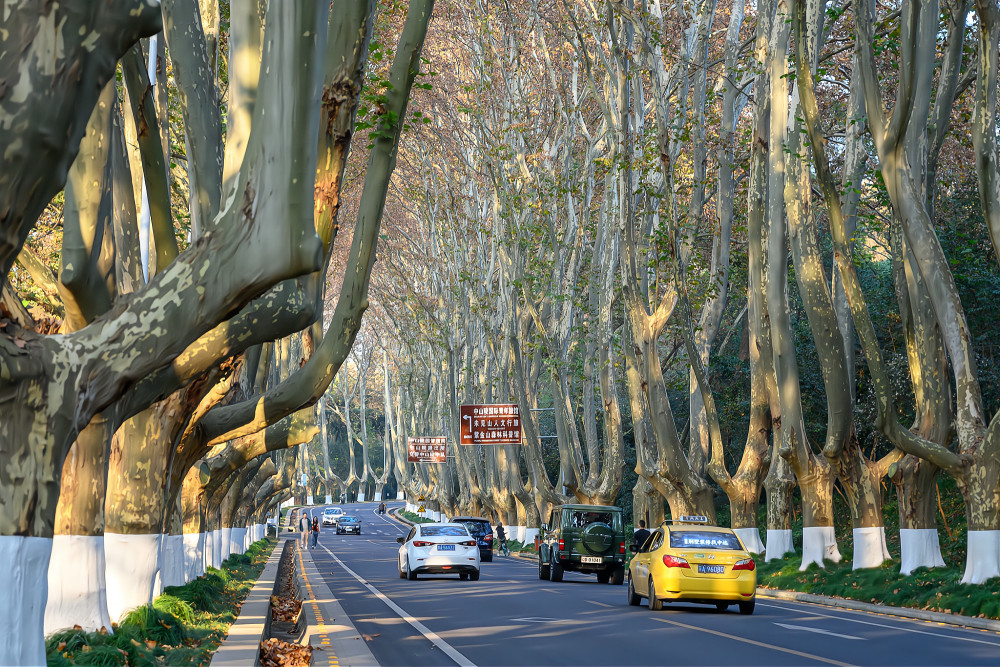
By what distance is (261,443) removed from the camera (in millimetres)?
20891

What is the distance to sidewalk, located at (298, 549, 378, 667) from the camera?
40.0 feet

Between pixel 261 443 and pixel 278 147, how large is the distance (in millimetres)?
13650

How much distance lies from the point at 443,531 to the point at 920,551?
42.0 feet

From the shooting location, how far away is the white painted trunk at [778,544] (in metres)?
26.2

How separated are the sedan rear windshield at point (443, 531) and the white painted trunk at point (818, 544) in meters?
9.15

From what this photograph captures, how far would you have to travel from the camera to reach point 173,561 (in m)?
18.2

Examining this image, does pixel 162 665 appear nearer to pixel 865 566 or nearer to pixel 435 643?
pixel 435 643

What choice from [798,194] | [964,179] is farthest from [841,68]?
[798,194]

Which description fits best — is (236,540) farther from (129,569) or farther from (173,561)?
(129,569)

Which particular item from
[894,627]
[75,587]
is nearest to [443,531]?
[894,627]

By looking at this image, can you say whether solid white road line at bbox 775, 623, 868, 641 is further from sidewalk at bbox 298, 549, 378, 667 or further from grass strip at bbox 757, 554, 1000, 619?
sidewalk at bbox 298, 549, 378, 667

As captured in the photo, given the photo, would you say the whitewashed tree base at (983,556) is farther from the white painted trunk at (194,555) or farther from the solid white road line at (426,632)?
the white painted trunk at (194,555)

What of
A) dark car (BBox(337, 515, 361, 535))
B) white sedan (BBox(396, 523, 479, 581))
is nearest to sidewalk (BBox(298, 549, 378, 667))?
white sedan (BBox(396, 523, 479, 581))

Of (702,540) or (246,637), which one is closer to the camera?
(246,637)
